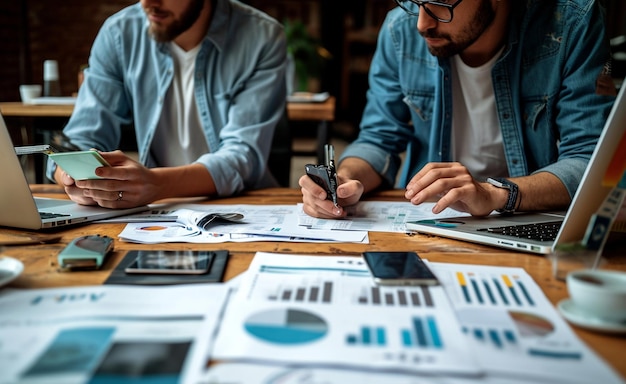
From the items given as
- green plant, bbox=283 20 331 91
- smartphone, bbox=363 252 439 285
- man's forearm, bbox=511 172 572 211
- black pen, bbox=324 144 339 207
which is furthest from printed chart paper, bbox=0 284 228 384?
green plant, bbox=283 20 331 91

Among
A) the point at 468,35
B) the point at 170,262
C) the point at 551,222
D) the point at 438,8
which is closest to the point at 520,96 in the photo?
the point at 468,35

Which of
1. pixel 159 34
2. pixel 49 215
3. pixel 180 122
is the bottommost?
pixel 49 215

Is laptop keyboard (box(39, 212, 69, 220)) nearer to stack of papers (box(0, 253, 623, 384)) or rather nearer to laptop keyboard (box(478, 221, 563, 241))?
stack of papers (box(0, 253, 623, 384))

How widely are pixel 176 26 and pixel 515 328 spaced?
1313mm

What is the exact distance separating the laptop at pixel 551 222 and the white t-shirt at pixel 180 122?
0.89 metres

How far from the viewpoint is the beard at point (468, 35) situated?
1445 millimetres

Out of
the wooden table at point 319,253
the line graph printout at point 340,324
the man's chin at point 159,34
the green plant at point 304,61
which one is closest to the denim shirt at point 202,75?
the man's chin at point 159,34

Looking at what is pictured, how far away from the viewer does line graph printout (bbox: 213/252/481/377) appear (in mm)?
572

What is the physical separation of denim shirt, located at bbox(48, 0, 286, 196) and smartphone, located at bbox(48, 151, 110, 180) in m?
0.50

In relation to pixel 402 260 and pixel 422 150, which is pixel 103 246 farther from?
pixel 422 150

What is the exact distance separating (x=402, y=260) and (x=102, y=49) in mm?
1230

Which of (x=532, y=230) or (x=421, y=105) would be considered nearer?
(x=532, y=230)

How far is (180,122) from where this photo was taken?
1.76m

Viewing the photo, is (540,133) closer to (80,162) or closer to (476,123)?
(476,123)
